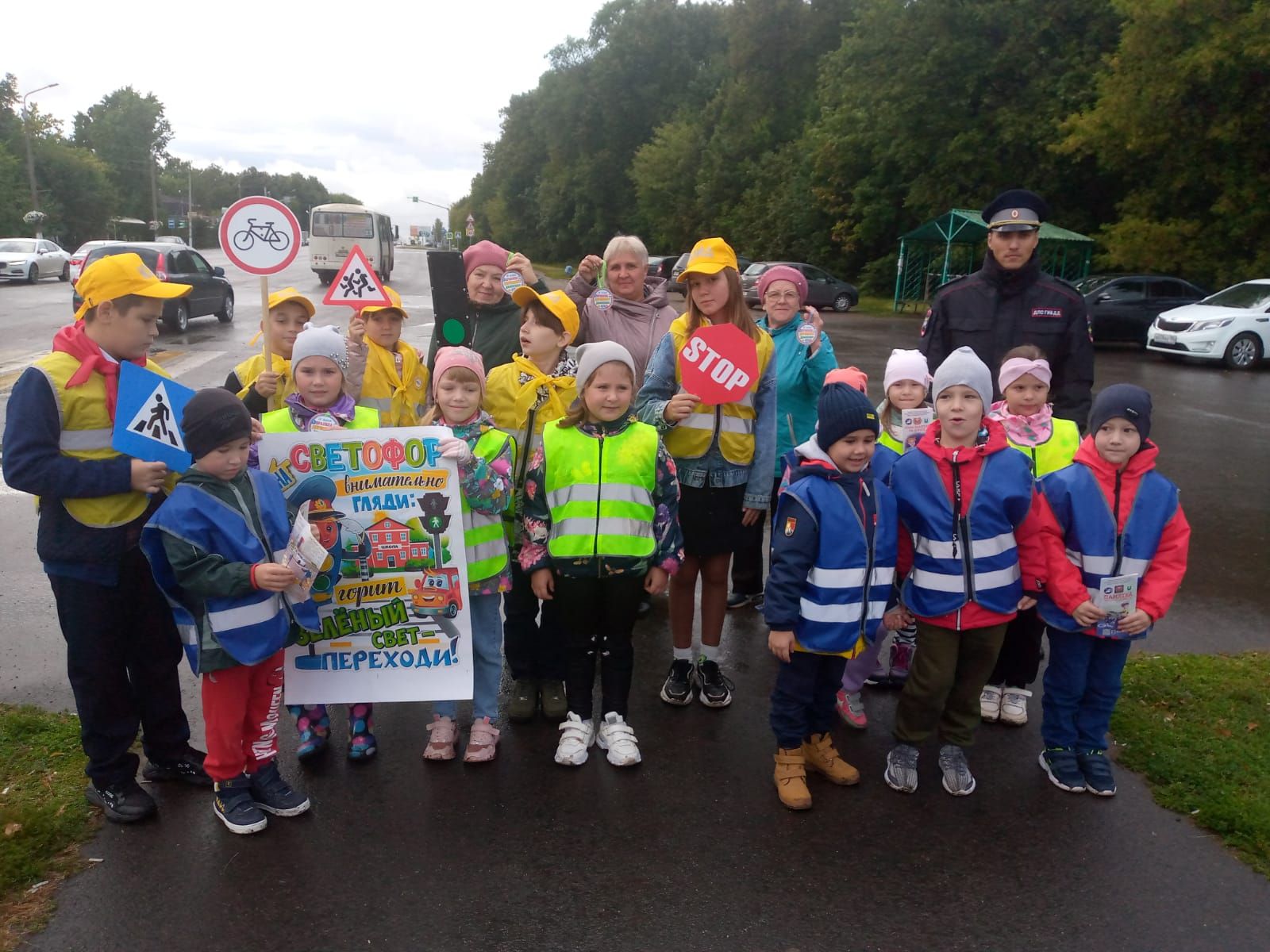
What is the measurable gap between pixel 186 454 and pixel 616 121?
201 ft

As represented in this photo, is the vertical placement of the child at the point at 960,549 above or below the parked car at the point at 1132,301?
below

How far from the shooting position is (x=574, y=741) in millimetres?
3967

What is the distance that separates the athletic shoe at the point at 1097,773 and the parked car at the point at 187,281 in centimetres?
1764

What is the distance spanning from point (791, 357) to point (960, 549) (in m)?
1.71

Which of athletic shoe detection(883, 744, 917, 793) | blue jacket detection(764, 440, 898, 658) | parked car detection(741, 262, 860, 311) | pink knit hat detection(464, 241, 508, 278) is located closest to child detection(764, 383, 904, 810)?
blue jacket detection(764, 440, 898, 658)

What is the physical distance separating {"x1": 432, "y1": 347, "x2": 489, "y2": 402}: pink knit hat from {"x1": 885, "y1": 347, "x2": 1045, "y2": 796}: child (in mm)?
1818

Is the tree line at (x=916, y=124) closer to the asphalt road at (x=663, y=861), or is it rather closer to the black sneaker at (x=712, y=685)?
the black sneaker at (x=712, y=685)

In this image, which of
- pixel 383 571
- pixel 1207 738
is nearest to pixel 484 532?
pixel 383 571

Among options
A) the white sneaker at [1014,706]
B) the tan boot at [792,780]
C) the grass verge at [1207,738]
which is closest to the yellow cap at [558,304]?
the tan boot at [792,780]

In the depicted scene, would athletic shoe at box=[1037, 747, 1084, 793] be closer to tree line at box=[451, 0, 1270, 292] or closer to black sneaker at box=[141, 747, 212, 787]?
black sneaker at box=[141, 747, 212, 787]

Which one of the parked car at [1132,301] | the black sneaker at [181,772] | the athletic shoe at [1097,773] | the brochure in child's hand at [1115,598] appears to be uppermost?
the parked car at [1132,301]

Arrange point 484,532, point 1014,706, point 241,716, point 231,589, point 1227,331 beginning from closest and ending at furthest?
1. point 231,589
2. point 241,716
3. point 484,532
4. point 1014,706
5. point 1227,331

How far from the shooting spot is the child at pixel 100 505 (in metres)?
3.07

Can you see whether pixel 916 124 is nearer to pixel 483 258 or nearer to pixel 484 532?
pixel 483 258
